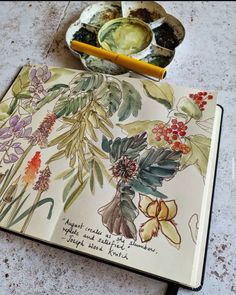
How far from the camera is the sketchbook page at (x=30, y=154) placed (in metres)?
0.43

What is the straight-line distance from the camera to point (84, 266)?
0.42 meters

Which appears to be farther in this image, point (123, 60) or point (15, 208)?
point (123, 60)

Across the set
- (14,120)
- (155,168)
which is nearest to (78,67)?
(14,120)

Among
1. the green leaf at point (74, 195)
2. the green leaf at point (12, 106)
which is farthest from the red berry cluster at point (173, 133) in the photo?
the green leaf at point (12, 106)

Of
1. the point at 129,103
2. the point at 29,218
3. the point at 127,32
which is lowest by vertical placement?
the point at 29,218

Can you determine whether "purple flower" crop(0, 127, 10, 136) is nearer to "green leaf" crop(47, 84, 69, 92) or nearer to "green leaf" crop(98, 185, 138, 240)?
"green leaf" crop(47, 84, 69, 92)

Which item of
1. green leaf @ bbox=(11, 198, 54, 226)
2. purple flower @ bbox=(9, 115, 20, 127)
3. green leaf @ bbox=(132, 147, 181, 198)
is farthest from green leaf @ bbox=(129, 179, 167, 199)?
purple flower @ bbox=(9, 115, 20, 127)

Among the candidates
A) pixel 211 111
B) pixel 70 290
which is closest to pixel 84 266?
pixel 70 290

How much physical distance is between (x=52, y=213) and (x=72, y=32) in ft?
1.18

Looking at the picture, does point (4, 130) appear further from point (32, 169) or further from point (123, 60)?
point (123, 60)

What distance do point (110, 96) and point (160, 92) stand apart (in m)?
0.08

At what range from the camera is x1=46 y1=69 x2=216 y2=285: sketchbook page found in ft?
1.29

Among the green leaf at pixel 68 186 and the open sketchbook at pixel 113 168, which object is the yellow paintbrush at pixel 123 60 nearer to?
the open sketchbook at pixel 113 168

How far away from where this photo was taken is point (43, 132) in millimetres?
506
